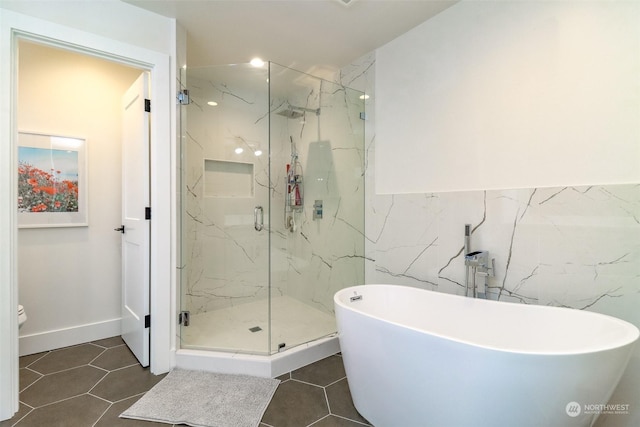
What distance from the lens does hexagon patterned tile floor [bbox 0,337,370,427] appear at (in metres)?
1.60

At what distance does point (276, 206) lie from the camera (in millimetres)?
2832

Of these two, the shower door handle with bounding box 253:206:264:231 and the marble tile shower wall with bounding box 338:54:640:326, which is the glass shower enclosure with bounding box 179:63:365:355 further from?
the marble tile shower wall with bounding box 338:54:640:326

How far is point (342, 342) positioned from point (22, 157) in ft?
8.94

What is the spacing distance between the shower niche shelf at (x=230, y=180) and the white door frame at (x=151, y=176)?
2.50ft

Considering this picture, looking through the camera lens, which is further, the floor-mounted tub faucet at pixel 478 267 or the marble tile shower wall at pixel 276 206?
the marble tile shower wall at pixel 276 206

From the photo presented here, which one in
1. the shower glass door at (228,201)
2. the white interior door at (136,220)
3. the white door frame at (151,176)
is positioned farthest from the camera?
the shower glass door at (228,201)

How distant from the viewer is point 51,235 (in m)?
2.40

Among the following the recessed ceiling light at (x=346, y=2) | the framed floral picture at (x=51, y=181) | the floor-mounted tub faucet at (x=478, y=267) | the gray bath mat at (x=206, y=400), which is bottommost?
the gray bath mat at (x=206, y=400)

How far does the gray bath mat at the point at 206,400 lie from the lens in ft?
5.24

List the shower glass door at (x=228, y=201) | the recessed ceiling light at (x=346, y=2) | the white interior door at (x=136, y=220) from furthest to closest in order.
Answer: the shower glass door at (x=228, y=201) → the white interior door at (x=136, y=220) → the recessed ceiling light at (x=346, y=2)

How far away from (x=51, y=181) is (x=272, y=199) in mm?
1764

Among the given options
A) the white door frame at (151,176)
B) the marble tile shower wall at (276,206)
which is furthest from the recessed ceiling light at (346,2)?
the white door frame at (151,176)

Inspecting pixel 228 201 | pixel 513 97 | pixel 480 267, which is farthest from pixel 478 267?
pixel 228 201

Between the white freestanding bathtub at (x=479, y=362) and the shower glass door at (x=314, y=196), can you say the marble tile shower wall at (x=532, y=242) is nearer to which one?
the white freestanding bathtub at (x=479, y=362)
